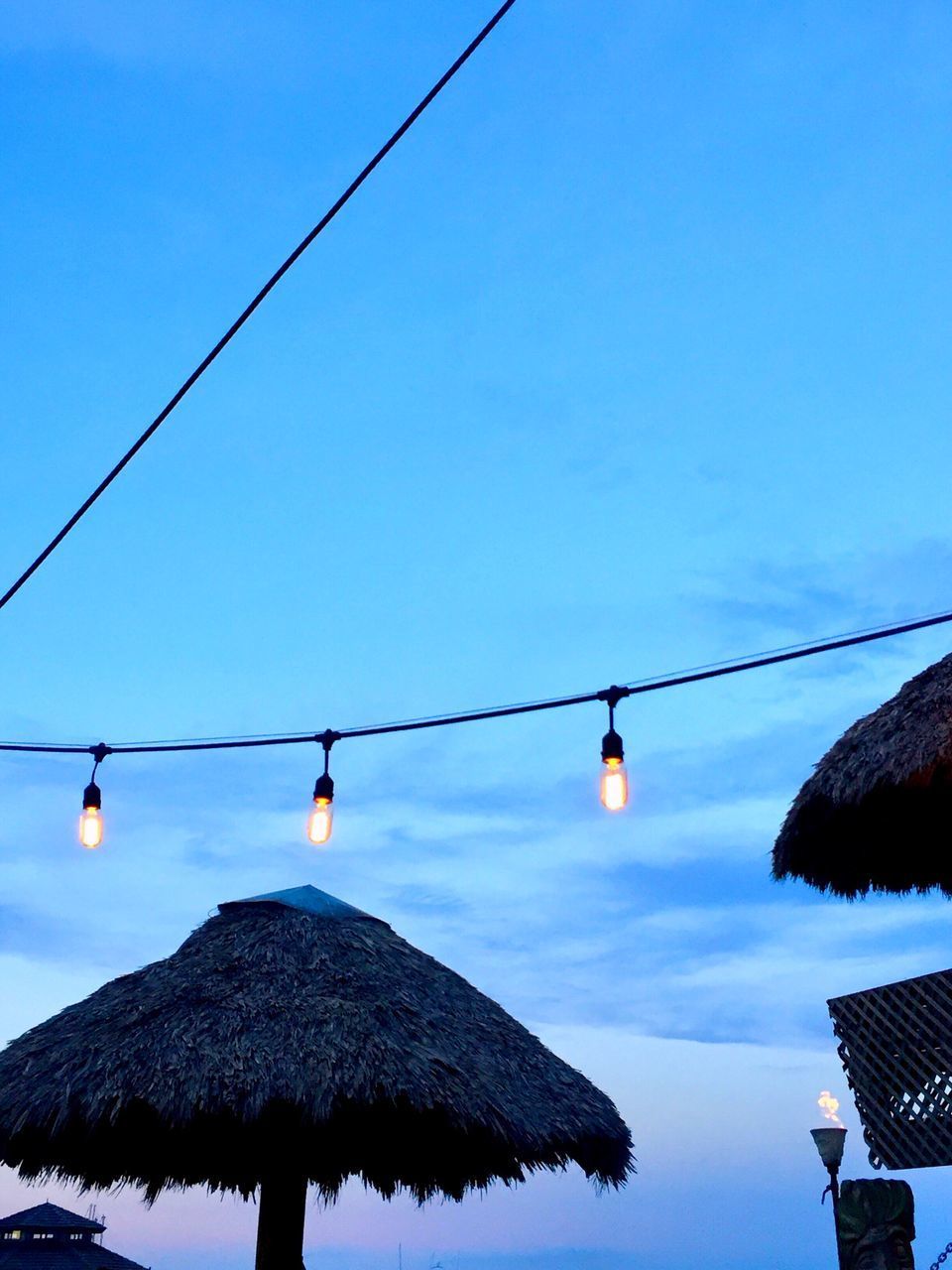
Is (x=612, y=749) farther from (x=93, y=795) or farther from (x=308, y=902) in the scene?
(x=308, y=902)

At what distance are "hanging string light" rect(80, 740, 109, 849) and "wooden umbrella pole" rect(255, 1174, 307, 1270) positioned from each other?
314 centimetres

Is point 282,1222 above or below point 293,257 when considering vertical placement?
below

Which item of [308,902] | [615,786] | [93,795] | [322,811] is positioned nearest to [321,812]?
[322,811]

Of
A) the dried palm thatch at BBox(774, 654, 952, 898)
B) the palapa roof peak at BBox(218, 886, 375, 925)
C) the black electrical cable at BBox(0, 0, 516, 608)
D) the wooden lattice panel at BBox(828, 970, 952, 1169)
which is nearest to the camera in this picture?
the black electrical cable at BBox(0, 0, 516, 608)

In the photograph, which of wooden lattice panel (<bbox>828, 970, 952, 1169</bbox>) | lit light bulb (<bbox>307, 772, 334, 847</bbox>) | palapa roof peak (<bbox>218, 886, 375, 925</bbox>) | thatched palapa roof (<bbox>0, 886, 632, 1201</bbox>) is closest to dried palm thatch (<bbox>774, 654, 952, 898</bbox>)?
A: wooden lattice panel (<bbox>828, 970, 952, 1169</bbox>)

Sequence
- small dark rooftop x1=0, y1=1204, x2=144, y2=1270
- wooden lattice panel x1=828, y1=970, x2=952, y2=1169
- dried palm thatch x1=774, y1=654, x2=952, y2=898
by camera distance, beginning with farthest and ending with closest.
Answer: small dark rooftop x1=0, y1=1204, x2=144, y2=1270 → dried palm thatch x1=774, y1=654, x2=952, y2=898 → wooden lattice panel x1=828, y1=970, x2=952, y2=1169

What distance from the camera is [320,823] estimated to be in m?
7.04

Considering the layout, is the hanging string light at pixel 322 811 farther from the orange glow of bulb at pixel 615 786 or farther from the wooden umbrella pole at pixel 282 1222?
the wooden umbrella pole at pixel 282 1222

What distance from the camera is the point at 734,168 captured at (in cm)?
994

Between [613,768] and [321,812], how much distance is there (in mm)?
2003

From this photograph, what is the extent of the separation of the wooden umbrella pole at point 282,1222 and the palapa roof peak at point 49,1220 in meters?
17.5

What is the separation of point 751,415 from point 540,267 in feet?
13.9

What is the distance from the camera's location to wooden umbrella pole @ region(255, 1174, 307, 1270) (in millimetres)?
8617

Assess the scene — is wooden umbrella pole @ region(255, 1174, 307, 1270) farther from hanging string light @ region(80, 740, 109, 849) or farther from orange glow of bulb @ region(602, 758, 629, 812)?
orange glow of bulb @ region(602, 758, 629, 812)
